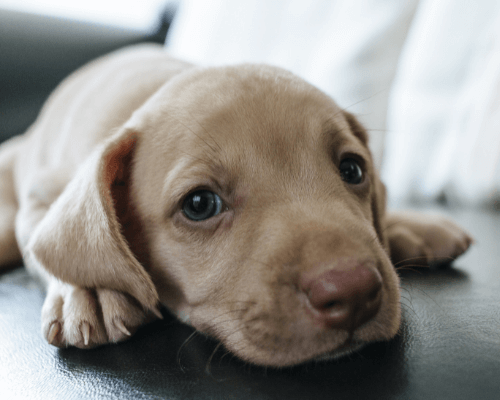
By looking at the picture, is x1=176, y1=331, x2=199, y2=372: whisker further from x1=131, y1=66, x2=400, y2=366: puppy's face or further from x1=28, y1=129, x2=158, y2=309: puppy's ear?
x1=28, y1=129, x2=158, y2=309: puppy's ear

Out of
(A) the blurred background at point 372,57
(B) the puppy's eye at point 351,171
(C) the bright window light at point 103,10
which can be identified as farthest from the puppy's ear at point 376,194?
(C) the bright window light at point 103,10

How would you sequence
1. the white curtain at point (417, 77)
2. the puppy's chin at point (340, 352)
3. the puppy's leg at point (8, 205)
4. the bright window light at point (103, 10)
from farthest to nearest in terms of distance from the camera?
the bright window light at point (103, 10) → the white curtain at point (417, 77) → the puppy's leg at point (8, 205) → the puppy's chin at point (340, 352)

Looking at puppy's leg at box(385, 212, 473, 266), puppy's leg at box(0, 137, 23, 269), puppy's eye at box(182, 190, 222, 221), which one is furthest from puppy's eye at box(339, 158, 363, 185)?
puppy's leg at box(0, 137, 23, 269)

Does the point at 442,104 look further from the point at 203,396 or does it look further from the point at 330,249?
the point at 203,396

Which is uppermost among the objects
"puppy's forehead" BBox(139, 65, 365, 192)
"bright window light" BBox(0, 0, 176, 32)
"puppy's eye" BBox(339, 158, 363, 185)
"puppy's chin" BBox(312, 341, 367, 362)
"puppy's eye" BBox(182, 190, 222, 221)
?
"puppy's forehead" BBox(139, 65, 365, 192)

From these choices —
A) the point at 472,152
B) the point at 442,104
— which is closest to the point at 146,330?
the point at 472,152

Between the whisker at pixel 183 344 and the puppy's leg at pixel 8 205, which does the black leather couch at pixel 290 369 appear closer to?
the whisker at pixel 183 344

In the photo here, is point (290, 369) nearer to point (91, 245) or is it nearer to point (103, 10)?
point (91, 245)
